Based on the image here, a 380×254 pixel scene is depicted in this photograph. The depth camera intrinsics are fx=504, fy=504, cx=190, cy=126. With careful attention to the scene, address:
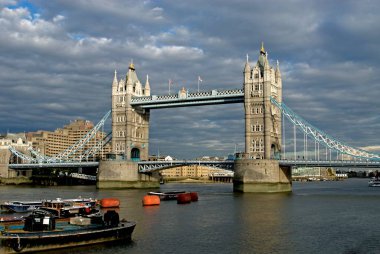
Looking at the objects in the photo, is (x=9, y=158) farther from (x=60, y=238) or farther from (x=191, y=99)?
(x=60, y=238)

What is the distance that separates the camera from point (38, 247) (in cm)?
2908

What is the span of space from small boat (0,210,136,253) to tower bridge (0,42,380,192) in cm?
5010

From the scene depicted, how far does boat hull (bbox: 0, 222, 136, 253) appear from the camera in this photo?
2852 cm

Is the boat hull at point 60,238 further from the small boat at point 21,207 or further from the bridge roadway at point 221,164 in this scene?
the bridge roadway at point 221,164

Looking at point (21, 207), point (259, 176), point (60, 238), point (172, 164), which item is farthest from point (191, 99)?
point (60, 238)

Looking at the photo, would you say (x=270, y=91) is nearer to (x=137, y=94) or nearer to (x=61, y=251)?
(x=137, y=94)

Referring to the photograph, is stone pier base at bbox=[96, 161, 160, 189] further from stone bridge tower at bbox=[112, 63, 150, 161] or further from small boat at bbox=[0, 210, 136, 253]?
small boat at bbox=[0, 210, 136, 253]

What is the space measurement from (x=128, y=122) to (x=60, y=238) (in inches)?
2880

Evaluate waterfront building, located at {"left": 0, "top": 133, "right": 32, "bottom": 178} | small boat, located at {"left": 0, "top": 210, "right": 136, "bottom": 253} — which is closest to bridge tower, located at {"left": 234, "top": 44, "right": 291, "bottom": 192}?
small boat, located at {"left": 0, "top": 210, "right": 136, "bottom": 253}

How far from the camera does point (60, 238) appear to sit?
29844 mm

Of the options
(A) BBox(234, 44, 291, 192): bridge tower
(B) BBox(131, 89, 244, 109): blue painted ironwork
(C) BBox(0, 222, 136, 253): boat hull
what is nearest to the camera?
(C) BBox(0, 222, 136, 253): boat hull

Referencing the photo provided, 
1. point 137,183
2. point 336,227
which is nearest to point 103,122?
point 137,183

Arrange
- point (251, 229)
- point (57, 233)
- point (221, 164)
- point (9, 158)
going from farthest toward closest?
1. point (9, 158)
2. point (221, 164)
3. point (251, 229)
4. point (57, 233)

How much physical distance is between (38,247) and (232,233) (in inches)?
565
